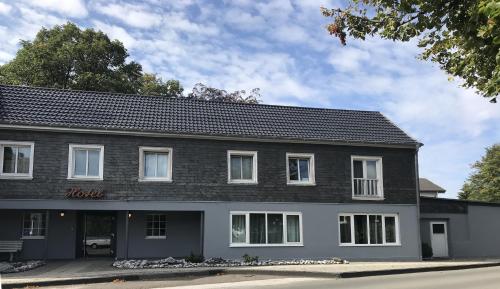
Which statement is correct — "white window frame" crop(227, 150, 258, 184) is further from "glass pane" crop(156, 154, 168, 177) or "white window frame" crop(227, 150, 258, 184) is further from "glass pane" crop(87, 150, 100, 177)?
"glass pane" crop(87, 150, 100, 177)

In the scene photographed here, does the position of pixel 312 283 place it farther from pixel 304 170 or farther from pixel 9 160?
pixel 9 160

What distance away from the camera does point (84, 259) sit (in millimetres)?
23062

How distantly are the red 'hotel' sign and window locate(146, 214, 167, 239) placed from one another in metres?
3.11

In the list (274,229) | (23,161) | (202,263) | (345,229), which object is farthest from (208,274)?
(23,161)

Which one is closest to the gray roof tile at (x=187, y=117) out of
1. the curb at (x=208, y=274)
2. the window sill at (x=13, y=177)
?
the window sill at (x=13, y=177)

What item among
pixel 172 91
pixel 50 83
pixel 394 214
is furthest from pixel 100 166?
pixel 172 91

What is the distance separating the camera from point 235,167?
23672 millimetres

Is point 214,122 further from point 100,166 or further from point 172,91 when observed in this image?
point 172,91

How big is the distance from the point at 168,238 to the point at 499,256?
55.7ft

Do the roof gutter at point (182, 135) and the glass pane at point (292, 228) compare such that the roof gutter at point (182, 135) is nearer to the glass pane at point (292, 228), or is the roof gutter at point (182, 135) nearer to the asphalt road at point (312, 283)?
the glass pane at point (292, 228)

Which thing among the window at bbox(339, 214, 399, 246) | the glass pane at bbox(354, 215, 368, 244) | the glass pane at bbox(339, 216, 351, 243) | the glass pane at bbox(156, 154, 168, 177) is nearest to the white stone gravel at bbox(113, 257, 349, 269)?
the glass pane at bbox(339, 216, 351, 243)

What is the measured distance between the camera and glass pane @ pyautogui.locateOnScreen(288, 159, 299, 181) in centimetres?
2430

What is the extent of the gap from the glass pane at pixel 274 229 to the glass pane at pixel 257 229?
22cm

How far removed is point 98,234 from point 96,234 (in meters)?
0.10
